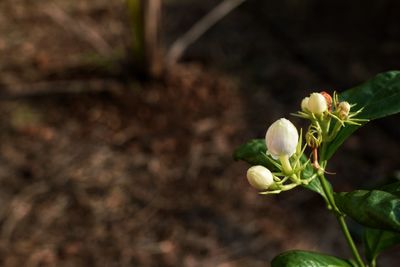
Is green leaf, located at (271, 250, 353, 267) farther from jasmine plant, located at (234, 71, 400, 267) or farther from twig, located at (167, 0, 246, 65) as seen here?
twig, located at (167, 0, 246, 65)

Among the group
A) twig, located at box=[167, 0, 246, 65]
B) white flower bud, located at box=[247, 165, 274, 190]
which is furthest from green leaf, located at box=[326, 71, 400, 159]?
twig, located at box=[167, 0, 246, 65]

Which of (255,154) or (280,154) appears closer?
(280,154)

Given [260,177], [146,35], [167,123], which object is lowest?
[260,177]

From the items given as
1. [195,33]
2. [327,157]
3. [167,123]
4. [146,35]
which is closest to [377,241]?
[327,157]

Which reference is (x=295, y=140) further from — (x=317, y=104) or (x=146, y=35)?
(x=146, y=35)

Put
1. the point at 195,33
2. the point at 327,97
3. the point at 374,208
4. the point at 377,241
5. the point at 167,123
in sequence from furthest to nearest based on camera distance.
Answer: the point at 195,33 < the point at 167,123 < the point at 377,241 < the point at 327,97 < the point at 374,208

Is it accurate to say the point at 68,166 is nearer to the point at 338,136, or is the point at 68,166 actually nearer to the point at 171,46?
the point at 171,46
